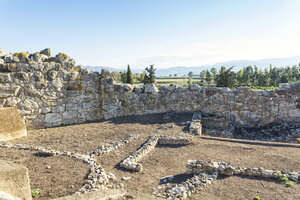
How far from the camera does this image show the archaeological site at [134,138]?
4.85 m

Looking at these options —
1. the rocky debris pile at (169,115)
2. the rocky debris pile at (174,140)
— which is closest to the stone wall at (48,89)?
the rocky debris pile at (169,115)

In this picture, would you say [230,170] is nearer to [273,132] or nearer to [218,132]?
[218,132]

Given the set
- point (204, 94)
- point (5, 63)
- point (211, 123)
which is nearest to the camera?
point (5, 63)

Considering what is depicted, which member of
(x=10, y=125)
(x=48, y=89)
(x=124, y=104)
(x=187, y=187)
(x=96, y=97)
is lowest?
(x=187, y=187)

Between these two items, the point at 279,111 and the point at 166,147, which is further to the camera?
the point at 279,111

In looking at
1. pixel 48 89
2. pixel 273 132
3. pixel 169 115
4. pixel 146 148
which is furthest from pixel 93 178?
pixel 273 132

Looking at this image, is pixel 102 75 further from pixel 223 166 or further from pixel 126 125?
pixel 223 166

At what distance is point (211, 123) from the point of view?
463 inches

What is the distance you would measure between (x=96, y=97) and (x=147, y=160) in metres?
6.40

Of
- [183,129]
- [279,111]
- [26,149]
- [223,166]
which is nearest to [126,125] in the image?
[183,129]

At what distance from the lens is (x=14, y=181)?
345 centimetres

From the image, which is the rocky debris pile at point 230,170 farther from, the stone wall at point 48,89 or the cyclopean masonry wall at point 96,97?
the stone wall at point 48,89

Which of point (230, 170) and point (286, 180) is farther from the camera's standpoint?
point (230, 170)

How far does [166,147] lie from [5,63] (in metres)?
8.24
